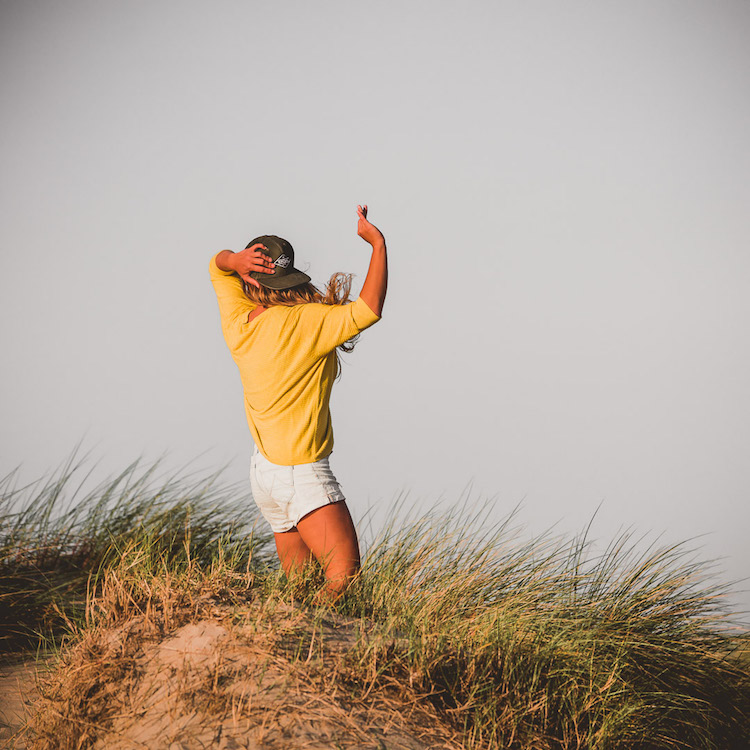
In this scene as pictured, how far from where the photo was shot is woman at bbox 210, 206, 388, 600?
2.81 metres

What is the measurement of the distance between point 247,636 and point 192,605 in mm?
358

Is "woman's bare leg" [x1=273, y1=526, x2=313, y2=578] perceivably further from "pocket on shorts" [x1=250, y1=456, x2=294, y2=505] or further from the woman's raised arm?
the woman's raised arm

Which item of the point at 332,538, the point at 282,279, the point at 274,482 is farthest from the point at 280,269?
the point at 332,538

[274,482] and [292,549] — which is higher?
[274,482]

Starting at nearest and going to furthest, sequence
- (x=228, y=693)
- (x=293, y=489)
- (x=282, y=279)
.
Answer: (x=228, y=693) → (x=293, y=489) → (x=282, y=279)

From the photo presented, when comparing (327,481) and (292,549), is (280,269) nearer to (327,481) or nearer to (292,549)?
(327,481)

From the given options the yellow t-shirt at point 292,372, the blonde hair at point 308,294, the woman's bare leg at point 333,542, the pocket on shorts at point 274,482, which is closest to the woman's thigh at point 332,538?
the woman's bare leg at point 333,542

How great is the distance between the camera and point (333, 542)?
282 cm

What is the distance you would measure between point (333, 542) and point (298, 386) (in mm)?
694

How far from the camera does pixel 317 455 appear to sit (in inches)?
114

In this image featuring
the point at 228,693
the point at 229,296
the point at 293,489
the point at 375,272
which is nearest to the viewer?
the point at 228,693

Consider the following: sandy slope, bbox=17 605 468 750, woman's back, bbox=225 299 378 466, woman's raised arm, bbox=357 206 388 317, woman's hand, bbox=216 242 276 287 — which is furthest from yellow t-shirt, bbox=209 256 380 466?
sandy slope, bbox=17 605 468 750

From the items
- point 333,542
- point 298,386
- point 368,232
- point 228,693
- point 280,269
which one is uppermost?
point 368,232

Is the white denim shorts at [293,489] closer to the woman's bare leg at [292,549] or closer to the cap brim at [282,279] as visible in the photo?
the woman's bare leg at [292,549]
